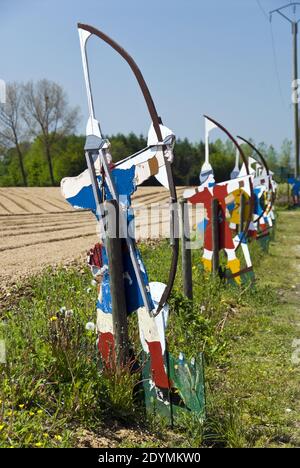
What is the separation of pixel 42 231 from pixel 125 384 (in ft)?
30.4

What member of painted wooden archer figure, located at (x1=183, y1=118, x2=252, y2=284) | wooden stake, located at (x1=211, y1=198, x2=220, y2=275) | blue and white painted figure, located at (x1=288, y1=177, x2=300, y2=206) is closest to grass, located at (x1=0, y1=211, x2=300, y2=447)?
wooden stake, located at (x1=211, y1=198, x2=220, y2=275)

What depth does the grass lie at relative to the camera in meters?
3.06

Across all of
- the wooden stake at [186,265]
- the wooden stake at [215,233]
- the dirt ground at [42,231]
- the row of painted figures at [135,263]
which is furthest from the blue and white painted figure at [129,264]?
the wooden stake at [215,233]

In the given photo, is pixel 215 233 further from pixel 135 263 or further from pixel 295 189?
pixel 295 189

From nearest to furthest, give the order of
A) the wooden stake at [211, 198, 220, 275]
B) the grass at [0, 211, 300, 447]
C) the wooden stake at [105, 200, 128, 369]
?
the grass at [0, 211, 300, 447] < the wooden stake at [105, 200, 128, 369] < the wooden stake at [211, 198, 220, 275]

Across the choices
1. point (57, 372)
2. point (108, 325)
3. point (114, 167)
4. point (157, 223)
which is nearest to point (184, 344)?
point (108, 325)

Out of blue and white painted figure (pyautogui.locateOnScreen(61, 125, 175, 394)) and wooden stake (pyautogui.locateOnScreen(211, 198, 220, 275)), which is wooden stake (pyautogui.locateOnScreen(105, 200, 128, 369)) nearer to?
blue and white painted figure (pyautogui.locateOnScreen(61, 125, 175, 394))

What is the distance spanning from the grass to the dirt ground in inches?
80.6

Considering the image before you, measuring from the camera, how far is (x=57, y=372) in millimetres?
3299

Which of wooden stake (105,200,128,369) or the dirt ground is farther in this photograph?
the dirt ground

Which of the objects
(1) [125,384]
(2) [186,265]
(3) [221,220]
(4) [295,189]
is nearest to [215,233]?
(3) [221,220]

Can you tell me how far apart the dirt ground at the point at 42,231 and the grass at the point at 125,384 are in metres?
2.05

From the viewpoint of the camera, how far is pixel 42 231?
12.3 meters

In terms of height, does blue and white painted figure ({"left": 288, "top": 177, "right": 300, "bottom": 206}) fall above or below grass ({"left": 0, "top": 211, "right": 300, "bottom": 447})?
above
